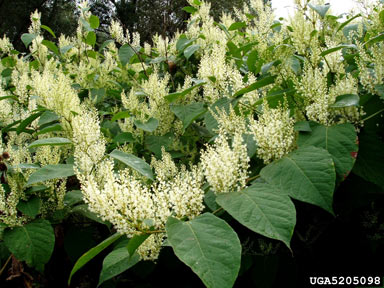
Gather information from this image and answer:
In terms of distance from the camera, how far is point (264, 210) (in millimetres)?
1156

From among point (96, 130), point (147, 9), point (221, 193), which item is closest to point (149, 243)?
point (221, 193)

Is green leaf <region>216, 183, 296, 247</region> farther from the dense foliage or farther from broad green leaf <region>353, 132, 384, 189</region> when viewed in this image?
broad green leaf <region>353, 132, 384, 189</region>

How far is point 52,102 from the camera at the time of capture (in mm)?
2047

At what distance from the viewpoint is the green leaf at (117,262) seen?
1354 mm

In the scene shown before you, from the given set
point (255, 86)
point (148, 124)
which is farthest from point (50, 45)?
point (255, 86)

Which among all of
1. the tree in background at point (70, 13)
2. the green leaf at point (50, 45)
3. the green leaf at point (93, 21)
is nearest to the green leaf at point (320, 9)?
the green leaf at point (93, 21)

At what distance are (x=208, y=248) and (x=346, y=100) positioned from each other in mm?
959

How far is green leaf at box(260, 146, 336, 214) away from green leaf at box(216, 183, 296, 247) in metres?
0.06

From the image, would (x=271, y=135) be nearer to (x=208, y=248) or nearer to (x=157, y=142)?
(x=208, y=248)

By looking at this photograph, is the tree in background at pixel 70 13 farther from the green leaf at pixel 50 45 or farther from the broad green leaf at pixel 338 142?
the broad green leaf at pixel 338 142

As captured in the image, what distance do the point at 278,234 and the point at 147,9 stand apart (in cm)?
1869

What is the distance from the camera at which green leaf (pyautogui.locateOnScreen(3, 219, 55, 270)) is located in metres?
1.62

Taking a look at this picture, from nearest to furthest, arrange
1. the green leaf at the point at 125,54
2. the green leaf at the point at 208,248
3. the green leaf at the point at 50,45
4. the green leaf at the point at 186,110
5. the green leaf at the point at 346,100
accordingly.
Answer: the green leaf at the point at 208,248 → the green leaf at the point at 346,100 → the green leaf at the point at 186,110 → the green leaf at the point at 125,54 → the green leaf at the point at 50,45

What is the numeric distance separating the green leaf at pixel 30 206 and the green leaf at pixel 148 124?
0.75m
